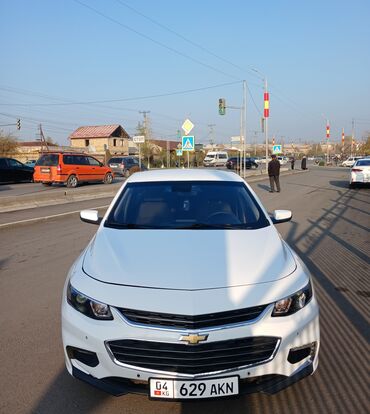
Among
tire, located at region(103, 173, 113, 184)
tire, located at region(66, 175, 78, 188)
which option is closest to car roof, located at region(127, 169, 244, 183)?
tire, located at region(66, 175, 78, 188)

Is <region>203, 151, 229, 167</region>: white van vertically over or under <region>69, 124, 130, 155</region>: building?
under

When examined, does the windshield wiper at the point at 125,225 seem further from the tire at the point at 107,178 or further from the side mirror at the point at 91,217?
the tire at the point at 107,178

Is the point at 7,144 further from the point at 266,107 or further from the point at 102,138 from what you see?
the point at 266,107

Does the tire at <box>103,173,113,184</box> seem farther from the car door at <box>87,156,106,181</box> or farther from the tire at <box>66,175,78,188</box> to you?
the tire at <box>66,175,78,188</box>

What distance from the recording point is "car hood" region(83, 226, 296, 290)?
2.88 metres

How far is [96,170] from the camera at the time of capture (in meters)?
25.8

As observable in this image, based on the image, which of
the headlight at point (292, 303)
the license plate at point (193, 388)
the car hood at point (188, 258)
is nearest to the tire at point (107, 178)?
the car hood at point (188, 258)

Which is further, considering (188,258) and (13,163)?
(13,163)

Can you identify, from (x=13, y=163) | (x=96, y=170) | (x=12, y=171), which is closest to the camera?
(x=96, y=170)

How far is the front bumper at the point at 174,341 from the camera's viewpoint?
2.59 meters

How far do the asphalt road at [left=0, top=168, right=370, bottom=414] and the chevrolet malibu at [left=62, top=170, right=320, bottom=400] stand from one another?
314 mm

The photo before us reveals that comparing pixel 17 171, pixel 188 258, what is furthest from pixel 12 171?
pixel 188 258

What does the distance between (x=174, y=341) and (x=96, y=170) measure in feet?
78.8

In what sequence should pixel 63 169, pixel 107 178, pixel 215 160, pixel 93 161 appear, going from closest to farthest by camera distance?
1. pixel 63 169
2. pixel 93 161
3. pixel 107 178
4. pixel 215 160
